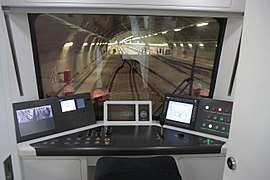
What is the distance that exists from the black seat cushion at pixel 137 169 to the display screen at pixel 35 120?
60 centimetres

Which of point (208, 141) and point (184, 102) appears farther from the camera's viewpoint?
point (184, 102)

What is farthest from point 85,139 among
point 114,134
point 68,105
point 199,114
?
point 199,114

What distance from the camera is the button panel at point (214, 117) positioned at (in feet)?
5.75

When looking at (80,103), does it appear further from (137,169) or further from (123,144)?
(137,169)

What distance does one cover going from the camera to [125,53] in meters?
2.08

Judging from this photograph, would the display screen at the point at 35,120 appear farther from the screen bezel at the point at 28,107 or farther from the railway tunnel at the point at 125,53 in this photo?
the railway tunnel at the point at 125,53

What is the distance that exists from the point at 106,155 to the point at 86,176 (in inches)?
10.0

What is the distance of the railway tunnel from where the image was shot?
1.90m

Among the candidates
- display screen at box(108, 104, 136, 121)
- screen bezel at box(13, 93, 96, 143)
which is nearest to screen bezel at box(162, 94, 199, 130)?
display screen at box(108, 104, 136, 121)

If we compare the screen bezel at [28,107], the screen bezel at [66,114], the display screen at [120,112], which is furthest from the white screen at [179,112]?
the screen bezel at [28,107]

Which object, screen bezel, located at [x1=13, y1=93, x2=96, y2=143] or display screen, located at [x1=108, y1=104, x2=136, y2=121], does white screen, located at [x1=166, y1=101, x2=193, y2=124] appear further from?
screen bezel, located at [x1=13, y1=93, x2=96, y2=143]

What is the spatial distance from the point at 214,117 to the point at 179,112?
295 millimetres

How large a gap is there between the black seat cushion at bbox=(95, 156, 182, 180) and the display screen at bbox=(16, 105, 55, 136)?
1.97ft

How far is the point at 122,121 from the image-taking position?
2002 mm
